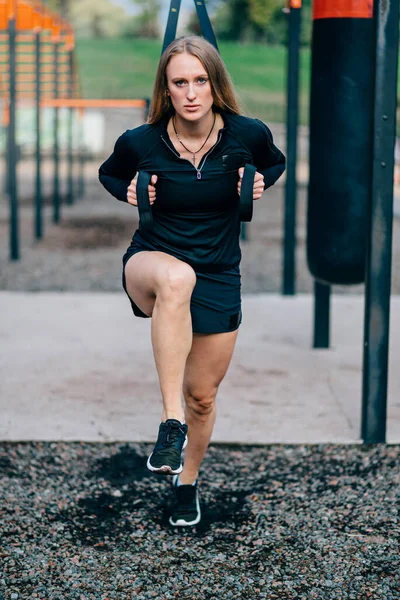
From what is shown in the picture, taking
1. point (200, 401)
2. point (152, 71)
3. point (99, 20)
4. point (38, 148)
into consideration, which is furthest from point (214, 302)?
point (99, 20)

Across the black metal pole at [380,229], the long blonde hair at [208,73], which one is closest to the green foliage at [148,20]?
the black metal pole at [380,229]

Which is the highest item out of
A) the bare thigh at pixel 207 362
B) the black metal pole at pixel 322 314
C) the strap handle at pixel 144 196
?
the strap handle at pixel 144 196

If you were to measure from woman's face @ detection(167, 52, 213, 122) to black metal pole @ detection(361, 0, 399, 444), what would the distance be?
129 cm

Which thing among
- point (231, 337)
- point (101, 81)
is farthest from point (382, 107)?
point (101, 81)

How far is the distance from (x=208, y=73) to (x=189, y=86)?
82mm

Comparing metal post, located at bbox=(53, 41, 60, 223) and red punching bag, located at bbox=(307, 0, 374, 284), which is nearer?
red punching bag, located at bbox=(307, 0, 374, 284)

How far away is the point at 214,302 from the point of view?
322 cm

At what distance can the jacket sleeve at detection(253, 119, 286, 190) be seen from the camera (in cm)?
326

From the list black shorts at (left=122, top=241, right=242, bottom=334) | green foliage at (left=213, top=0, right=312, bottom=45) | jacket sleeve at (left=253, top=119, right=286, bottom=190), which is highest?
green foliage at (left=213, top=0, right=312, bottom=45)

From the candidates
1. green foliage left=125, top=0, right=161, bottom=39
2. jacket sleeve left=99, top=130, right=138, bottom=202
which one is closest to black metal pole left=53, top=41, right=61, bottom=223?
jacket sleeve left=99, top=130, right=138, bottom=202

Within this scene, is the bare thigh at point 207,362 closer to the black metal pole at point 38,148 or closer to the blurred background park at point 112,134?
the blurred background park at point 112,134

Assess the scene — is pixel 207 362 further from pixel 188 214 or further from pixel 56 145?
pixel 56 145

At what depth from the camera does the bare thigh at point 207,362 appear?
328cm

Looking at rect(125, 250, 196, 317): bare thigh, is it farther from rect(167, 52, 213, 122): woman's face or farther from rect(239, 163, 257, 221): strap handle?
rect(167, 52, 213, 122): woman's face
